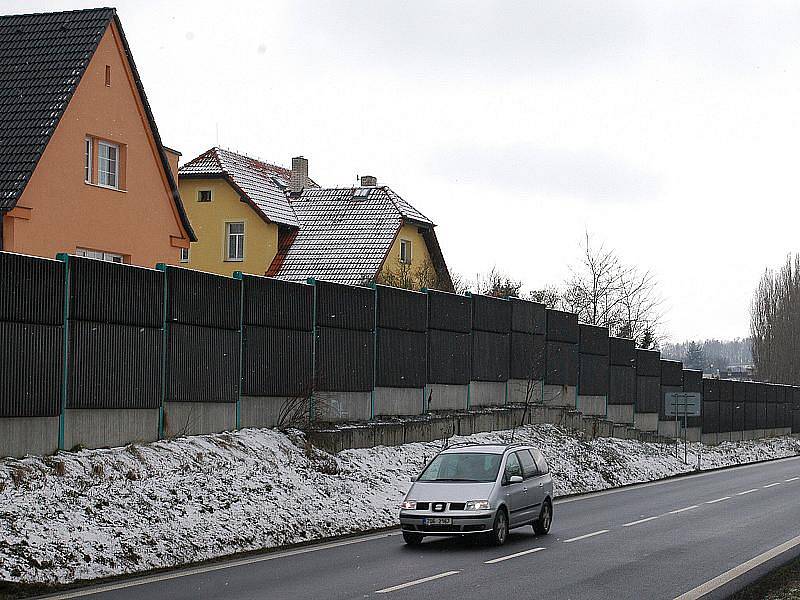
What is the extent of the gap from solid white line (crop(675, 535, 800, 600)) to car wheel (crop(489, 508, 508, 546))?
409 centimetres

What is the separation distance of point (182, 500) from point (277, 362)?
7004 millimetres

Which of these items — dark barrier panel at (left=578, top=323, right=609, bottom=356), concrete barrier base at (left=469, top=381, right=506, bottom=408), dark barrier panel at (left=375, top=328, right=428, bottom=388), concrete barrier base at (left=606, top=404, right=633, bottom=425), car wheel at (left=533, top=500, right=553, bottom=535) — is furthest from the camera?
concrete barrier base at (left=606, top=404, right=633, bottom=425)

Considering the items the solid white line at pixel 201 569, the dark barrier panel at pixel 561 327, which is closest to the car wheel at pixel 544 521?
the solid white line at pixel 201 569

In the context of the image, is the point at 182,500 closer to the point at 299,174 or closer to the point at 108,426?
the point at 108,426

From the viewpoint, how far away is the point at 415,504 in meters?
19.0

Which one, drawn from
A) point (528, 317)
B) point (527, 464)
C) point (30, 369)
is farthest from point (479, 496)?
point (528, 317)

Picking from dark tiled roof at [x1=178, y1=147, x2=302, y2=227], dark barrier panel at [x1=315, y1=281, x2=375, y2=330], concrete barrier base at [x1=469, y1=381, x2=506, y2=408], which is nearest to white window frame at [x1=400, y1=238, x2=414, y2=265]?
dark tiled roof at [x1=178, y1=147, x2=302, y2=227]

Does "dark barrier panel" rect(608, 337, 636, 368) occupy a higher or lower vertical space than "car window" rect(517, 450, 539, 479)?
higher

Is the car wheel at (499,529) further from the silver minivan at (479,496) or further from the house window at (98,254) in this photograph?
the house window at (98,254)

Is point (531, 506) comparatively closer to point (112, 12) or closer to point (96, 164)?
point (96, 164)

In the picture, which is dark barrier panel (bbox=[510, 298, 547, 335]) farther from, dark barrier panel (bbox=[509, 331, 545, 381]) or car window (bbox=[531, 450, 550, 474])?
car window (bbox=[531, 450, 550, 474])

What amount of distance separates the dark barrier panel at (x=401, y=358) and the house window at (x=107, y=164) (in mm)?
7708

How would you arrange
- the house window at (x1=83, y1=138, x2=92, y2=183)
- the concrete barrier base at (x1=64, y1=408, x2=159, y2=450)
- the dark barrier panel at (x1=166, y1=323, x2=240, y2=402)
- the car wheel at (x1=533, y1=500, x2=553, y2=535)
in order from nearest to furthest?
the concrete barrier base at (x1=64, y1=408, x2=159, y2=450), the car wheel at (x1=533, y1=500, x2=553, y2=535), the dark barrier panel at (x1=166, y1=323, x2=240, y2=402), the house window at (x1=83, y1=138, x2=92, y2=183)

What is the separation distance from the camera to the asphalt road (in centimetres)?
1359
